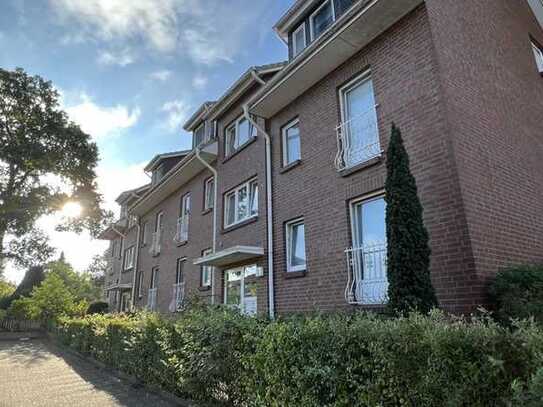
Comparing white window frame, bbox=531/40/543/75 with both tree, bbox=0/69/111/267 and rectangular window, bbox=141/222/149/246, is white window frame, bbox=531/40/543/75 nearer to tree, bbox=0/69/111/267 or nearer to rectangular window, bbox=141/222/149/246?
rectangular window, bbox=141/222/149/246

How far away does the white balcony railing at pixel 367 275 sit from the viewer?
688cm

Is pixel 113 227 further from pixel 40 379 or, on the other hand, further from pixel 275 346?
pixel 275 346

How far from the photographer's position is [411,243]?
523 cm

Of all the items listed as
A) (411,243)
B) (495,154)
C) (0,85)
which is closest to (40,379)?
(411,243)

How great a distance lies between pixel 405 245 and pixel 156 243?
52.4 feet

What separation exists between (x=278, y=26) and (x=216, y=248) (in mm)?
7403

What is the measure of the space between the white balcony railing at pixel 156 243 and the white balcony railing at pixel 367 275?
13.3 meters

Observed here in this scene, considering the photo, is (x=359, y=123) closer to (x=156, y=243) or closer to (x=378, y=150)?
(x=378, y=150)

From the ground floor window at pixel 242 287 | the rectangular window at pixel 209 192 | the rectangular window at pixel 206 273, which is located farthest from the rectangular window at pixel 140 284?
the ground floor window at pixel 242 287

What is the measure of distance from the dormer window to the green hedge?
1148 cm

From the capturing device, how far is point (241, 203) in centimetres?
1234

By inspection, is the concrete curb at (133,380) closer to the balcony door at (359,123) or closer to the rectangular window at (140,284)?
the balcony door at (359,123)

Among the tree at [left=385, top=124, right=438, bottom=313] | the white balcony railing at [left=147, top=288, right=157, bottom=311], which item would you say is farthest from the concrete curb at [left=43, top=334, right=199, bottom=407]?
the white balcony railing at [left=147, top=288, right=157, bottom=311]

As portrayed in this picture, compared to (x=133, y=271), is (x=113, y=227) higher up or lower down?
higher up
